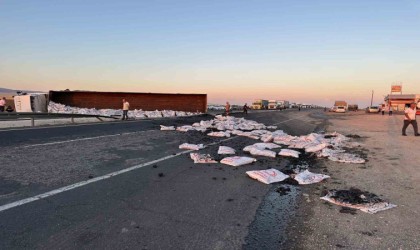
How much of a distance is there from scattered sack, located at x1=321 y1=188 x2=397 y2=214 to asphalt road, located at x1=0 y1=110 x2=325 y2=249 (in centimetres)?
62

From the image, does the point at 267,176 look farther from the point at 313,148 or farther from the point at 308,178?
the point at 313,148

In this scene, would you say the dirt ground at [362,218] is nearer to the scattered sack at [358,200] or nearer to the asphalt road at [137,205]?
the scattered sack at [358,200]

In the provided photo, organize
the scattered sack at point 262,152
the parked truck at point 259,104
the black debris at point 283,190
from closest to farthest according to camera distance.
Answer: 1. the black debris at point 283,190
2. the scattered sack at point 262,152
3. the parked truck at point 259,104

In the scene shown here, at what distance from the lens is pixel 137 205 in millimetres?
4254

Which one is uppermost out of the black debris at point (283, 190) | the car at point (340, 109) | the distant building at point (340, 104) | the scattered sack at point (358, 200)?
the scattered sack at point (358, 200)

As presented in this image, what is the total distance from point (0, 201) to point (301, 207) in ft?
14.0

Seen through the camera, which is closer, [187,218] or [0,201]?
[187,218]

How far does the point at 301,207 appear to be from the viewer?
4.47m

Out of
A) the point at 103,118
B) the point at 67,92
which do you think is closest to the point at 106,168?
A: the point at 103,118

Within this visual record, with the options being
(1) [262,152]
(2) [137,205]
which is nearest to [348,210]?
(2) [137,205]

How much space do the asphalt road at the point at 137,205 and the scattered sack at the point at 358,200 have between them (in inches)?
24.4

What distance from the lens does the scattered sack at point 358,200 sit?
14.4 feet

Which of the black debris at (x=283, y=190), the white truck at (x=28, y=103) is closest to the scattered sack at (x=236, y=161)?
the black debris at (x=283, y=190)

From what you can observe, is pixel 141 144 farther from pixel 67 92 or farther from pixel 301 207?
pixel 67 92
